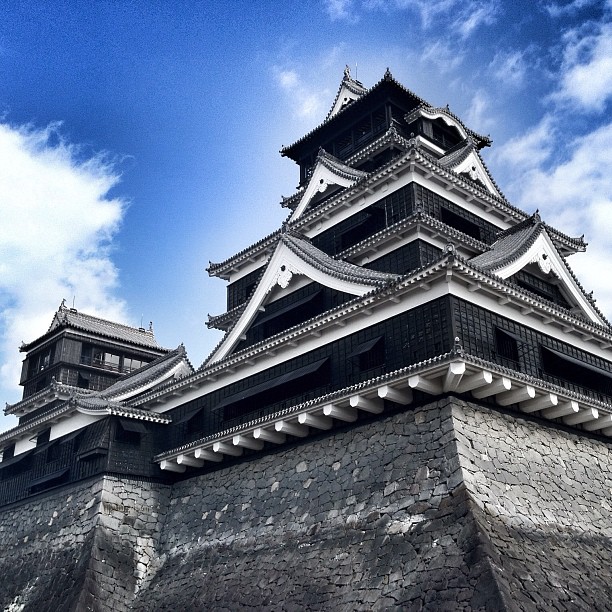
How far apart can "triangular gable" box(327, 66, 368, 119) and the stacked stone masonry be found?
51.3ft

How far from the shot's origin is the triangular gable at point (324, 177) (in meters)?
23.0

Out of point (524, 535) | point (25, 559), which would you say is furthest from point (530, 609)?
point (25, 559)

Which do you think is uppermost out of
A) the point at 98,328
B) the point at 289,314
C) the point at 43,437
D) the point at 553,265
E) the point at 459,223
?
the point at 98,328

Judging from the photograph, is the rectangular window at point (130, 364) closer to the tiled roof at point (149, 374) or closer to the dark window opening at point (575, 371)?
the tiled roof at point (149, 374)

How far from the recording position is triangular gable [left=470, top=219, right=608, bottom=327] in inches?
682

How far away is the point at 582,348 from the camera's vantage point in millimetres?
17125

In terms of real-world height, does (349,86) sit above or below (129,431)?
above

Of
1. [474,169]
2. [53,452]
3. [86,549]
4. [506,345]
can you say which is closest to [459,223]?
[474,169]

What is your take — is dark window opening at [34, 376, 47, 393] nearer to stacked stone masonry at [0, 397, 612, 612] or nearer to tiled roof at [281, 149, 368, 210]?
stacked stone masonry at [0, 397, 612, 612]

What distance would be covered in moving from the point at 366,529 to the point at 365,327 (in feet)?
15.4

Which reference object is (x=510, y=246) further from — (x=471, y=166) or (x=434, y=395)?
(x=434, y=395)

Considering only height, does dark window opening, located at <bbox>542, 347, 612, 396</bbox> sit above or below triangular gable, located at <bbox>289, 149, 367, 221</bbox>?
below

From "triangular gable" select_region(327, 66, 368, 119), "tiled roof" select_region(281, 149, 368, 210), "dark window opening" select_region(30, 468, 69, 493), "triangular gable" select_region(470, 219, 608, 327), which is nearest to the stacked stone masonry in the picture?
"dark window opening" select_region(30, 468, 69, 493)

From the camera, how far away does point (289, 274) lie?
19.7 meters
